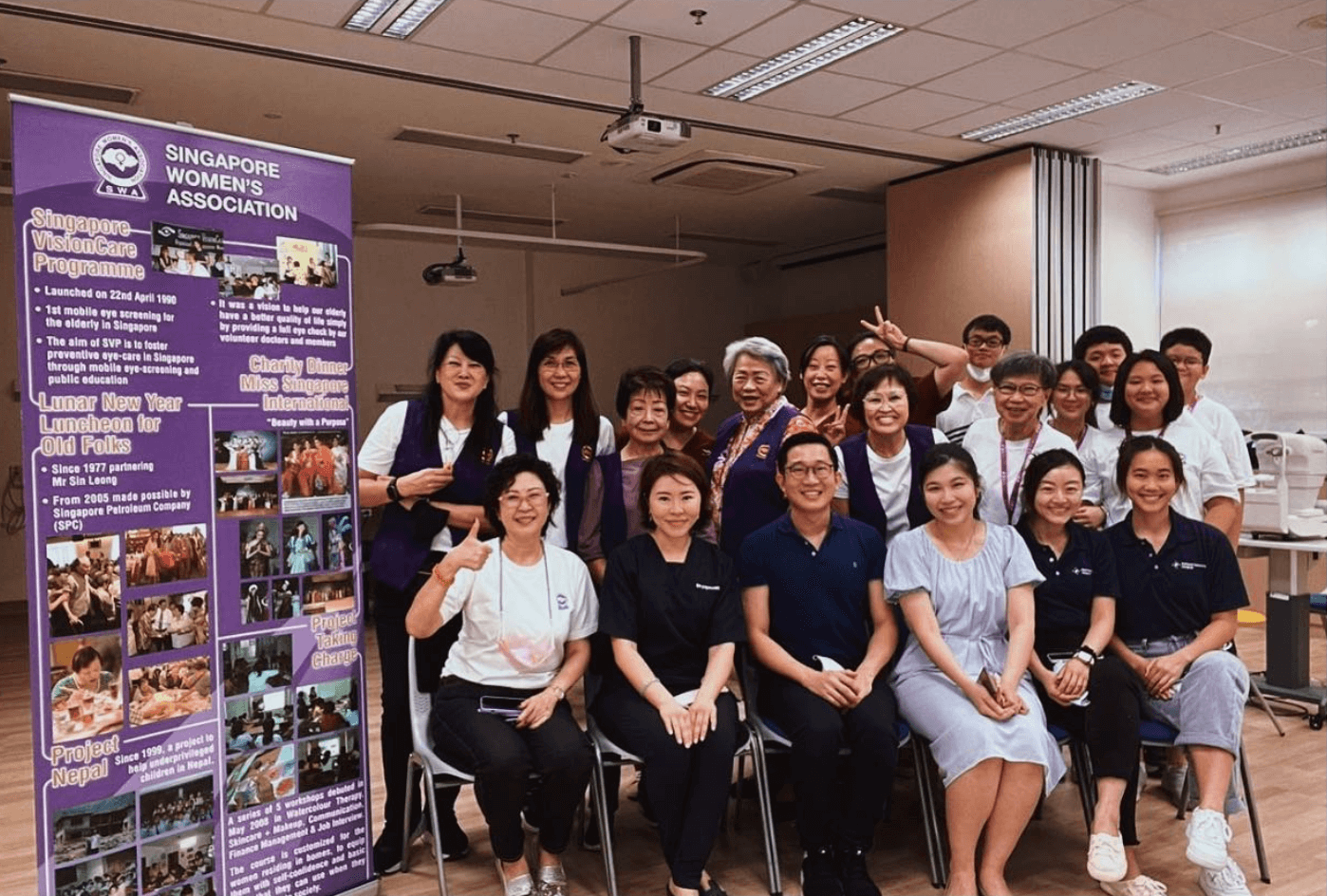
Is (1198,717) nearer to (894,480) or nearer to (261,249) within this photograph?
(894,480)

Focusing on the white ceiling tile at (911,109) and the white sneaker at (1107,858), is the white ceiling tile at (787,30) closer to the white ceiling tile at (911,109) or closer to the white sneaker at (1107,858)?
the white ceiling tile at (911,109)

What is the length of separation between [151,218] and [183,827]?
5.10 feet

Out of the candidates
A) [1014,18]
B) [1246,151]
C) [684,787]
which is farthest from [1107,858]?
[1246,151]

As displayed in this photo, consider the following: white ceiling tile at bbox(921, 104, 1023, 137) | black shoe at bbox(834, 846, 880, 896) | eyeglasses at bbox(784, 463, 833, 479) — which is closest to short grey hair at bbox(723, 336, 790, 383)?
eyeglasses at bbox(784, 463, 833, 479)

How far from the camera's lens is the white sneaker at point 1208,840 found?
3000mm

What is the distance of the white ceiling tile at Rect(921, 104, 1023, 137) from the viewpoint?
6793mm

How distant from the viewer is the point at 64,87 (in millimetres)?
6141

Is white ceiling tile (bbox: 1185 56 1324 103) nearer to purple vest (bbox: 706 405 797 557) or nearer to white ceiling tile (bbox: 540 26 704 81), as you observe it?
white ceiling tile (bbox: 540 26 704 81)

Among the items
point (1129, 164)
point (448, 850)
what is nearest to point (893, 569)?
point (448, 850)

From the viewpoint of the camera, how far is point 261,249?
9.12 ft

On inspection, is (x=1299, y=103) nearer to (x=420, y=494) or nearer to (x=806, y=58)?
(x=806, y=58)

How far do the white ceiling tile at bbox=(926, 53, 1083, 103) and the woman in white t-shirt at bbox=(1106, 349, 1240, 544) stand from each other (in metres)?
2.77

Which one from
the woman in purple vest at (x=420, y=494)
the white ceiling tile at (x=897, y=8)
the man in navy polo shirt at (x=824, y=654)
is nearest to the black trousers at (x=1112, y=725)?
the man in navy polo shirt at (x=824, y=654)

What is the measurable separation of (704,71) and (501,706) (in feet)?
13.8
